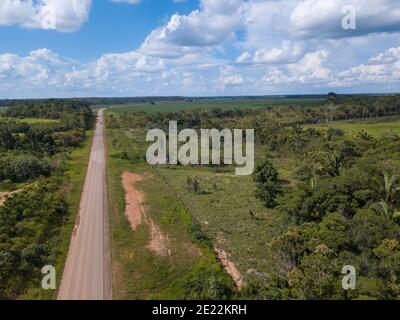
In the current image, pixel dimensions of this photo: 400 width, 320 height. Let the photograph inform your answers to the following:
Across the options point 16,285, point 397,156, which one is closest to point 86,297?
point 16,285

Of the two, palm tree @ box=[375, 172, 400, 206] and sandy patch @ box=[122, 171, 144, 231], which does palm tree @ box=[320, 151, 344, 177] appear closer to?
palm tree @ box=[375, 172, 400, 206]

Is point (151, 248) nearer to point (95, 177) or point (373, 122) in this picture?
point (95, 177)

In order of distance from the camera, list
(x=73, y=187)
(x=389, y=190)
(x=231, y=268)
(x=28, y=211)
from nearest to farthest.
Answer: (x=231, y=268), (x=389, y=190), (x=28, y=211), (x=73, y=187)

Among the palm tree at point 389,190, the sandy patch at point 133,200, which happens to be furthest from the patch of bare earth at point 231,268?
the palm tree at point 389,190

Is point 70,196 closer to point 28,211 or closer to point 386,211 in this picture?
point 28,211

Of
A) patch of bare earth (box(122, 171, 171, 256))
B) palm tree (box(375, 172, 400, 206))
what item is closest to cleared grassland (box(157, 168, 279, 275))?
patch of bare earth (box(122, 171, 171, 256))

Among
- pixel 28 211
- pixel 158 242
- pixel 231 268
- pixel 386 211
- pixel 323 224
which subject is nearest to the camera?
pixel 323 224

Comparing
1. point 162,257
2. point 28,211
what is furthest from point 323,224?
point 28,211
